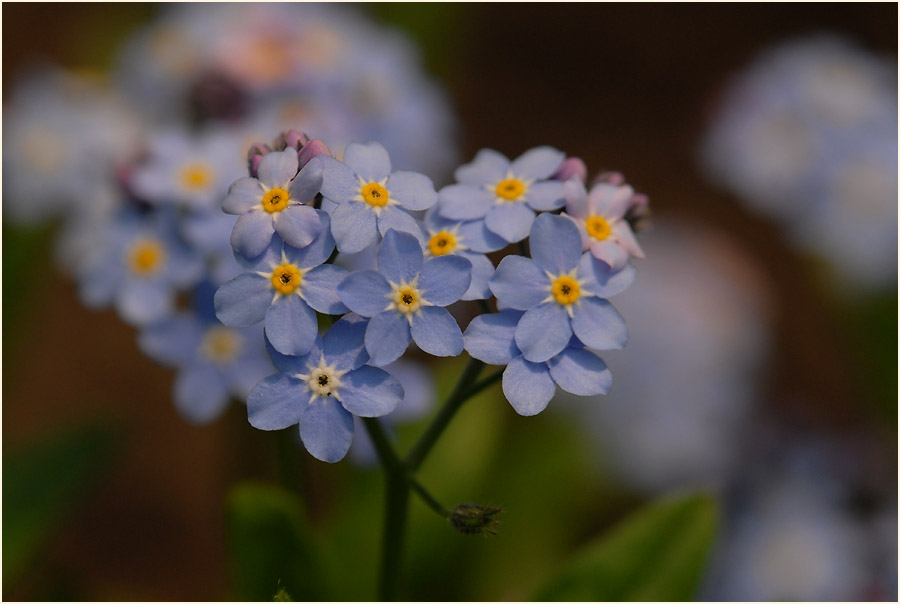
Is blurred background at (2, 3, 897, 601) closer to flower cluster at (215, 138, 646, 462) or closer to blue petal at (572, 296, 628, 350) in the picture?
flower cluster at (215, 138, 646, 462)

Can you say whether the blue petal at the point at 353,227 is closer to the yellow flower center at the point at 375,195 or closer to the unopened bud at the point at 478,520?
the yellow flower center at the point at 375,195

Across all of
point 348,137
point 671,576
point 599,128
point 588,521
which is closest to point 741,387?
point 588,521

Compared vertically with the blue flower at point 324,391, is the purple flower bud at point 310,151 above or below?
above

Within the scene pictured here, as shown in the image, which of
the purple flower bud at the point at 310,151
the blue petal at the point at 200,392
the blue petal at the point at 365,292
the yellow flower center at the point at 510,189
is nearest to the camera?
the blue petal at the point at 365,292

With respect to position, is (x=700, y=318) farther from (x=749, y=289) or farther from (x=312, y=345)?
(x=312, y=345)

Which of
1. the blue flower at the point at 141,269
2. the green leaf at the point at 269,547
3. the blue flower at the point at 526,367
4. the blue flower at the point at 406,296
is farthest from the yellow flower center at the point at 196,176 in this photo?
the blue flower at the point at 526,367

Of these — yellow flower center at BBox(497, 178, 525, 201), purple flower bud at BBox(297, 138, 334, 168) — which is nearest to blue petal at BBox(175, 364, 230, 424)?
purple flower bud at BBox(297, 138, 334, 168)

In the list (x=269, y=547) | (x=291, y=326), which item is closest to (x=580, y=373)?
(x=291, y=326)
